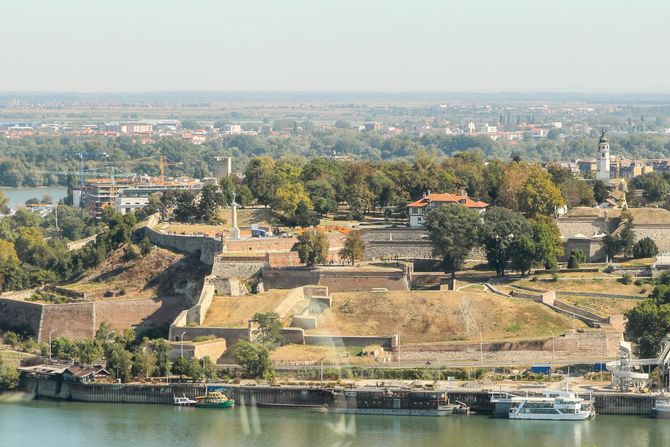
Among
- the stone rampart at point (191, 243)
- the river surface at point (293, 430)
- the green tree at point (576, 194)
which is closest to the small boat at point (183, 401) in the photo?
the river surface at point (293, 430)

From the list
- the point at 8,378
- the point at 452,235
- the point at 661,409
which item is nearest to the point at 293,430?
the point at 661,409

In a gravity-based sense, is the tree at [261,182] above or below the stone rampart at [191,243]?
above

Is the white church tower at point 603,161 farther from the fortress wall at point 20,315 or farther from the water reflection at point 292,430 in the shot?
the water reflection at point 292,430

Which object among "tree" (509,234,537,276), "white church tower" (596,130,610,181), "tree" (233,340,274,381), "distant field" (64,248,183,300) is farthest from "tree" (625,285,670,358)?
"white church tower" (596,130,610,181)

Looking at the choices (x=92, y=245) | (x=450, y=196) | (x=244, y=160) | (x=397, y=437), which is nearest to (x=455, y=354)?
(x=397, y=437)

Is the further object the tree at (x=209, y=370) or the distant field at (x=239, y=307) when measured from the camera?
the distant field at (x=239, y=307)

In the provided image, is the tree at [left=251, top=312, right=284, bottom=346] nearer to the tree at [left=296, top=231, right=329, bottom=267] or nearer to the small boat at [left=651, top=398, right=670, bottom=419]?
the tree at [left=296, top=231, right=329, bottom=267]
